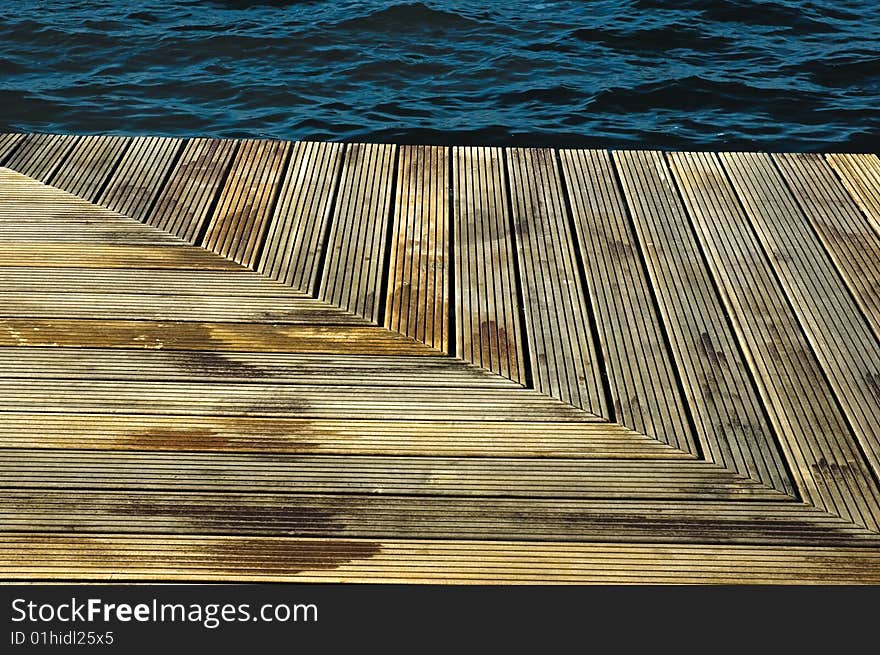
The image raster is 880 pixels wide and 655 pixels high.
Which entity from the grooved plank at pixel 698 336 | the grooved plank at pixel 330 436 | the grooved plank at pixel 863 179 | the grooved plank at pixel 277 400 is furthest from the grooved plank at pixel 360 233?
the grooved plank at pixel 863 179

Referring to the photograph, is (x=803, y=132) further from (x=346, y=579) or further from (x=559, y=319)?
(x=346, y=579)

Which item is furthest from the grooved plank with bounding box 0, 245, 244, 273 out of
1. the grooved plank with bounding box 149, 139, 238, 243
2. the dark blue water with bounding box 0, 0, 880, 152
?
the dark blue water with bounding box 0, 0, 880, 152

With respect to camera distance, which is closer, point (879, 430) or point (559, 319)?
point (879, 430)

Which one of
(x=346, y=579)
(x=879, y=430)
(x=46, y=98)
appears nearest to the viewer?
(x=346, y=579)

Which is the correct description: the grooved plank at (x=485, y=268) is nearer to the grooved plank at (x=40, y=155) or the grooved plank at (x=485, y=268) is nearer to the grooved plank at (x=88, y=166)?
the grooved plank at (x=88, y=166)

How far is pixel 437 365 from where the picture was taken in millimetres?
2678

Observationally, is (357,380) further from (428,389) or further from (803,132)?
(803,132)

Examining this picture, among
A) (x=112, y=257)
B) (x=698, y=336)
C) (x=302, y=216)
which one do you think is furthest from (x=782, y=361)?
(x=112, y=257)

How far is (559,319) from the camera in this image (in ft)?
9.51

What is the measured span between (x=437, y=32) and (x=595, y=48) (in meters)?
1.06
